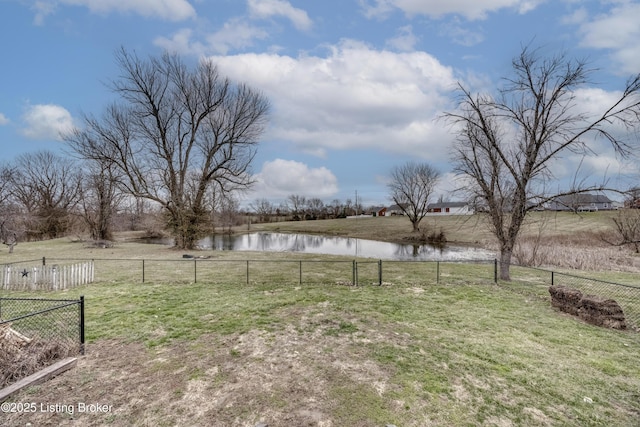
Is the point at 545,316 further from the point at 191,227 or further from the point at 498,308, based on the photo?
the point at 191,227

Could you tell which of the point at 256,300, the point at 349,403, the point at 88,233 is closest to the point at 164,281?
the point at 256,300

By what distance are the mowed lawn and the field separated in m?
0.02

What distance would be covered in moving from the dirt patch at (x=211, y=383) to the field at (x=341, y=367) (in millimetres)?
20

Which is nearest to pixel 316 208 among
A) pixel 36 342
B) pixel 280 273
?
pixel 280 273

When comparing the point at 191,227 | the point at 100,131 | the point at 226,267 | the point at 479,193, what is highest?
the point at 100,131

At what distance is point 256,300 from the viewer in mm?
8992

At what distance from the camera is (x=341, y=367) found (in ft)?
16.2

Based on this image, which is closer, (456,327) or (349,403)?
(349,403)

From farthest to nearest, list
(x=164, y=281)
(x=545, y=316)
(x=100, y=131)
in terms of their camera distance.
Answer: (x=100, y=131)
(x=164, y=281)
(x=545, y=316)

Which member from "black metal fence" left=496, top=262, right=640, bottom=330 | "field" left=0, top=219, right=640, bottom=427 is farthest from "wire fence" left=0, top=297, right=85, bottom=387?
"black metal fence" left=496, top=262, right=640, bottom=330

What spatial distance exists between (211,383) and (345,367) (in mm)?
1973

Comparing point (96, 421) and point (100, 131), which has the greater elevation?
point (100, 131)

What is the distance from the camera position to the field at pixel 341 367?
3.82m

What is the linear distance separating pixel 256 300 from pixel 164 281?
16.4 ft
